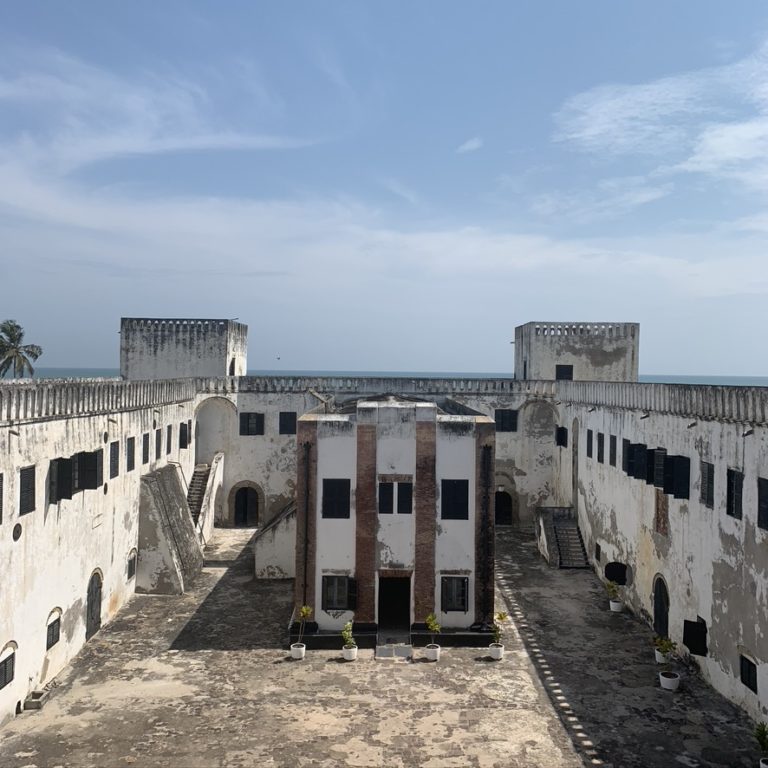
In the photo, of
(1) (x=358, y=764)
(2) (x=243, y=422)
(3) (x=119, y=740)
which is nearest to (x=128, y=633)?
(3) (x=119, y=740)

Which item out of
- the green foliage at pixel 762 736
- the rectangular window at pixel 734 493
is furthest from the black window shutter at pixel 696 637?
the green foliage at pixel 762 736

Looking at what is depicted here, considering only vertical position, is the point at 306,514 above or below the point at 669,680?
above

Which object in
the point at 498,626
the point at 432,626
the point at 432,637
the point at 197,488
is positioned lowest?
the point at 498,626

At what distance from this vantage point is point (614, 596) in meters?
24.6

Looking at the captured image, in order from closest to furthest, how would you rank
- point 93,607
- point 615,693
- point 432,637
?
point 615,693
point 432,637
point 93,607

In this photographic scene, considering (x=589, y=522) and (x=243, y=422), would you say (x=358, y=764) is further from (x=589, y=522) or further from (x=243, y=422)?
(x=243, y=422)

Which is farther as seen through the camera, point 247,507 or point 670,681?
point 247,507

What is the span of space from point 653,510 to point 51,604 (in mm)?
17677

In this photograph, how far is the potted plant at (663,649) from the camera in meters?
19.5

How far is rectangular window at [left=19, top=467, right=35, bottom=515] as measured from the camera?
16.7m

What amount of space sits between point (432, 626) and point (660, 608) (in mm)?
7145

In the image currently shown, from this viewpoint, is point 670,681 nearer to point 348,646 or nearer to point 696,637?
point 696,637

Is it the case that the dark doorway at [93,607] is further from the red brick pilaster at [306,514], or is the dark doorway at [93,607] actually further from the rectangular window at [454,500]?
the rectangular window at [454,500]

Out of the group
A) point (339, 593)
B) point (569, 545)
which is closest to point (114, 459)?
point (339, 593)
